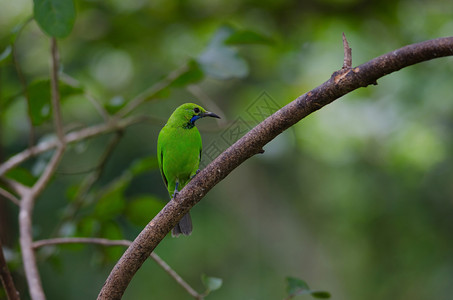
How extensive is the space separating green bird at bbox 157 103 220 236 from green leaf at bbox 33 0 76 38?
0.65m

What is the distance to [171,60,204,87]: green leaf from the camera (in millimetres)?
2660

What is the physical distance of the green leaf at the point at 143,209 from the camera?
9.07 feet

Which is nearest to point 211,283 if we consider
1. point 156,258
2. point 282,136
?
point 156,258


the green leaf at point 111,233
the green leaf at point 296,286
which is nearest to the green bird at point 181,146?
the green leaf at point 111,233

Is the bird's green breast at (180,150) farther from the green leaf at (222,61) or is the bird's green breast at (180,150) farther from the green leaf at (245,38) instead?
the green leaf at (245,38)

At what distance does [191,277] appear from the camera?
9414 millimetres

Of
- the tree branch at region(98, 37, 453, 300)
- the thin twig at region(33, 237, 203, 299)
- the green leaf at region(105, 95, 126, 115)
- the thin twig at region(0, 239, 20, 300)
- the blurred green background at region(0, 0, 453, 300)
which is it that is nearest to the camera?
the tree branch at region(98, 37, 453, 300)

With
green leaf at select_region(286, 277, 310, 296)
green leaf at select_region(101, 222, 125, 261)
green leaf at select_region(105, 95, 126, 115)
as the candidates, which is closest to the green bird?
green leaf at select_region(105, 95, 126, 115)

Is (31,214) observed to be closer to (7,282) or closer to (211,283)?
(7,282)

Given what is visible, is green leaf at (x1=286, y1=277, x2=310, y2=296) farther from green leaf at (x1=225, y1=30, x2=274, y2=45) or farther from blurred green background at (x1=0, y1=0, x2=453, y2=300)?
green leaf at (x1=225, y1=30, x2=274, y2=45)

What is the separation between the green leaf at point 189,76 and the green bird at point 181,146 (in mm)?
243

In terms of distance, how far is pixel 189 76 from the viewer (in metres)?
2.72

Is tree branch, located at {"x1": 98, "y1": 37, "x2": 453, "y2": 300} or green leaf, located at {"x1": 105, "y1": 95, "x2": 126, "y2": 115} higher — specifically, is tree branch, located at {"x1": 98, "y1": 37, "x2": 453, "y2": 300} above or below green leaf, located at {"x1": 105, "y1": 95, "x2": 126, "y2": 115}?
below

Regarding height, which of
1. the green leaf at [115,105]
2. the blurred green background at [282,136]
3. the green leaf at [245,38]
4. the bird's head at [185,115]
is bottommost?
the bird's head at [185,115]
